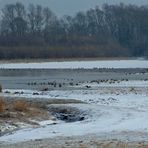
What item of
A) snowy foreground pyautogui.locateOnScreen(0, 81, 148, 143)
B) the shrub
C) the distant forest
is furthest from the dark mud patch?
the distant forest

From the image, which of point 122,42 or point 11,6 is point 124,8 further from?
point 11,6

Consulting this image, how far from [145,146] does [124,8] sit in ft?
466

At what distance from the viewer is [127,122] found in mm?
20016

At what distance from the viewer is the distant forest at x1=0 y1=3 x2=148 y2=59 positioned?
109 metres

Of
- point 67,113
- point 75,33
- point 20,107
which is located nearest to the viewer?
point 20,107

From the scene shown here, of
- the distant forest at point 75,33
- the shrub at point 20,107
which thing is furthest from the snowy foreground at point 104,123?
the distant forest at point 75,33

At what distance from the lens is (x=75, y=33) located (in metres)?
140

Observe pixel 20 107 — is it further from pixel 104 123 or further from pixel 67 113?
pixel 104 123

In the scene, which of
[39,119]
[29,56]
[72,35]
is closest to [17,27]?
[72,35]

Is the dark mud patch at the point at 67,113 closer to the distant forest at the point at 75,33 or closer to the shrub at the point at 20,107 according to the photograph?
the shrub at the point at 20,107

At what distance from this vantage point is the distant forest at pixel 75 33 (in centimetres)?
10906

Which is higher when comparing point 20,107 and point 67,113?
point 20,107

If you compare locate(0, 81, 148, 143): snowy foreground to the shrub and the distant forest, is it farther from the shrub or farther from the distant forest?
the distant forest

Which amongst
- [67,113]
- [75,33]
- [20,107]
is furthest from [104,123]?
[75,33]
